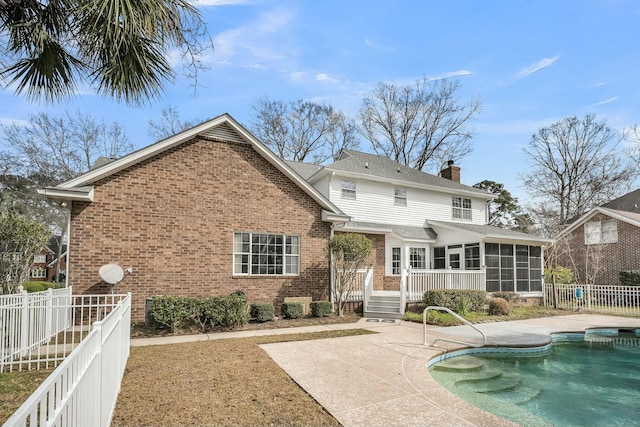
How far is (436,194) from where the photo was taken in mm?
20469

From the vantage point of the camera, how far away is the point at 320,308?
12.7 meters

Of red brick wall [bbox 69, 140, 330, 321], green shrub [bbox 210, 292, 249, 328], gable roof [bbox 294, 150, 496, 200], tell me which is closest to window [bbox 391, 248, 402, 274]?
gable roof [bbox 294, 150, 496, 200]

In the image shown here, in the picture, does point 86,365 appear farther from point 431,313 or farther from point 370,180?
point 370,180

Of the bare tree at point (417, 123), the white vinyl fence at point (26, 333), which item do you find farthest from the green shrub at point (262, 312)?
the bare tree at point (417, 123)

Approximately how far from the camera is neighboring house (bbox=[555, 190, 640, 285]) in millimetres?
20641

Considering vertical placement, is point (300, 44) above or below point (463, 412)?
above

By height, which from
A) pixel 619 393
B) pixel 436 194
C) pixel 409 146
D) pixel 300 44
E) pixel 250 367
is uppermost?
pixel 409 146

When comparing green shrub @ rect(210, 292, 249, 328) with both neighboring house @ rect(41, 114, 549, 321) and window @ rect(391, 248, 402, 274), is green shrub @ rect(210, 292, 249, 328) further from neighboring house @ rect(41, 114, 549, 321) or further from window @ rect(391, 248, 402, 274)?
window @ rect(391, 248, 402, 274)

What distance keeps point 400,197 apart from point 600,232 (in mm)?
13249

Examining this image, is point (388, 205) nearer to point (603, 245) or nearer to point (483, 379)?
point (483, 379)

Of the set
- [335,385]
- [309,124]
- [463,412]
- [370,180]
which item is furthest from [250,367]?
[309,124]

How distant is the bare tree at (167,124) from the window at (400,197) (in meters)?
19.5

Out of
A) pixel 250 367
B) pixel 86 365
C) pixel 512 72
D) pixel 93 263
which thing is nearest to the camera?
pixel 86 365

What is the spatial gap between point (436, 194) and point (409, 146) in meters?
14.0
